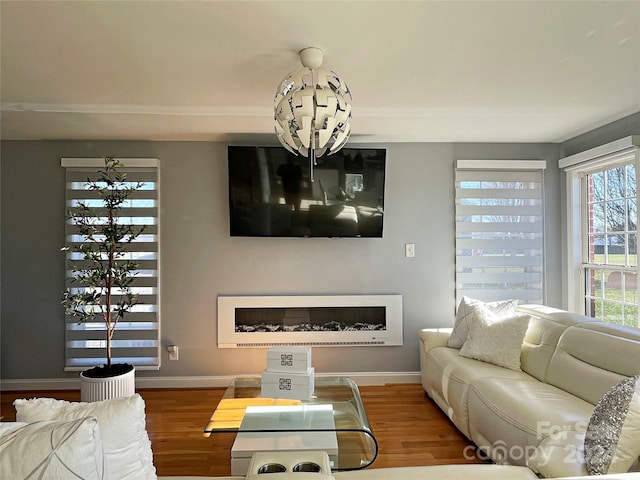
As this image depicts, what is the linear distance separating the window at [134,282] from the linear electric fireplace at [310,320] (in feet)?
2.09

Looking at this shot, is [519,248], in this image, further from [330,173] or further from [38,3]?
[38,3]

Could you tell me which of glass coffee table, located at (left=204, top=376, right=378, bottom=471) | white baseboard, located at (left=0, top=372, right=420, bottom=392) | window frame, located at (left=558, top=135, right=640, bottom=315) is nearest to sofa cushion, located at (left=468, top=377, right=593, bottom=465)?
glass coffee table, located at (left=204, top=376, right=378, bottom=471)

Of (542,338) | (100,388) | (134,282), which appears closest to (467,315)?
(542,338)

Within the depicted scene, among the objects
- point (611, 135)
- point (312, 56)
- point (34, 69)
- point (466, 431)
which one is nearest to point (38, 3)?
point (34, 69)

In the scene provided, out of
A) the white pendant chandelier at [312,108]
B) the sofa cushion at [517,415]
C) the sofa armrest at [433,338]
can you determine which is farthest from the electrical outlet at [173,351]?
the sofa cushion at [517,415]

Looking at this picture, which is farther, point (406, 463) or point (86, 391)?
point (86, 391)

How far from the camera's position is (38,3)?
5.97 ft

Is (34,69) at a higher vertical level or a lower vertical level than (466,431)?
higher

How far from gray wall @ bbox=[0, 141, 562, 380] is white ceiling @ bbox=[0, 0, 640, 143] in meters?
0.31

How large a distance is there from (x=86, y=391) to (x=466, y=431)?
2.54 m

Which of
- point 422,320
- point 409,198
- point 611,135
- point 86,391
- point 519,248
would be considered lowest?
point 86,391

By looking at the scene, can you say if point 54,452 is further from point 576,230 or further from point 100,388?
point 576,230

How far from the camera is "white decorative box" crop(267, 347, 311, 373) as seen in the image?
8.54 feet

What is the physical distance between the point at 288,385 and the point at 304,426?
467 millimetres
